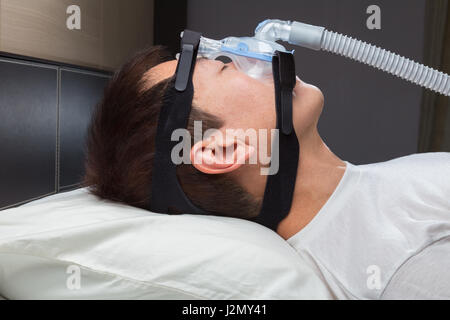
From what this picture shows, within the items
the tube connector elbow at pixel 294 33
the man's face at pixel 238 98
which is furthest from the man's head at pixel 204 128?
the tube connector elbow at pixel 294 33

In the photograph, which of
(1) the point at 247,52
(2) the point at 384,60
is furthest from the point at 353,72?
(1) the point at 247,52

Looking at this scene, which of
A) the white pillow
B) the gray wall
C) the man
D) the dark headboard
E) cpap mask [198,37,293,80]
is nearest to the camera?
the white pillow

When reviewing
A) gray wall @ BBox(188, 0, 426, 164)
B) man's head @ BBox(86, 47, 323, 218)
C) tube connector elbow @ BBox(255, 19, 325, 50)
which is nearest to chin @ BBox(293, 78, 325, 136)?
man's head @ BBox(86, 47, 323, 218)

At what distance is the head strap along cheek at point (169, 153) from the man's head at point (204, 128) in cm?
2

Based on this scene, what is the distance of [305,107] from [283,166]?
148 mm

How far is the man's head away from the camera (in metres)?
1.00

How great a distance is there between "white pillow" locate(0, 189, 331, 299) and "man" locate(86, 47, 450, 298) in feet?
0.55

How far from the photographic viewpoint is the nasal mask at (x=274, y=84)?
3.24ft

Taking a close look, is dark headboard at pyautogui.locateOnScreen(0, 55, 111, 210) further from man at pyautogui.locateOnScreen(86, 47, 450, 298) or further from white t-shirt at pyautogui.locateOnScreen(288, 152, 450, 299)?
white t-shirt at pyautogui.locateOnScreen(288, 152, 450, 299)

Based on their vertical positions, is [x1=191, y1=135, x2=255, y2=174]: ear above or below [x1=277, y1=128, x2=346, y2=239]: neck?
above

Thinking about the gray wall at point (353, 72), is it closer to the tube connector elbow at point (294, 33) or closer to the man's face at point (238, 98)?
the tube connector elbow at point (294, 33)

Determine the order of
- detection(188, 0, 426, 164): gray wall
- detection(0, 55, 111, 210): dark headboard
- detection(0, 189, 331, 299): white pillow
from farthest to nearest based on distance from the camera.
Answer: detection(188, 0, 426, 164): gray wall < detection(0, 55, 111, 210): dark headboard < detection(0, 189, 331, 299): white pillow

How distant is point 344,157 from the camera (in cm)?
276

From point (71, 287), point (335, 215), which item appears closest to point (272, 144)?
point (335, 215)
